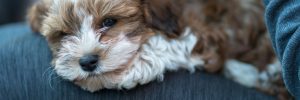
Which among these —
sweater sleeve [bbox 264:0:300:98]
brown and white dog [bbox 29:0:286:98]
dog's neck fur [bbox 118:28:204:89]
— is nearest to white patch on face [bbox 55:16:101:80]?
brown and white dog [bbox 29:0:286:98]

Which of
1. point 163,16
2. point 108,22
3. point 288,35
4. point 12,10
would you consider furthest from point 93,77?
point 12,10

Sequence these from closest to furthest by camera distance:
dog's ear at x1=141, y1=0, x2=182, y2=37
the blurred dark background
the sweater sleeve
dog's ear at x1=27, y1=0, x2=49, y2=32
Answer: the sweater sleeve < dog's ear at x1=141, y1=0, x2=182, y2=37 < dog's ear at x1=27, y1=0, x2=49, y2=32 < the blurred dark background

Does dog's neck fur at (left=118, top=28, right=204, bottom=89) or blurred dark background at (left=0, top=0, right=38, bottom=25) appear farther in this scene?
blurred dark background at (left=0, top=0, right=38, bottom=25)

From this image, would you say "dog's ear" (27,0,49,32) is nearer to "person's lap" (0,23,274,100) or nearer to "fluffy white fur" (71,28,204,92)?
"person's lap" (0,23,274,100)

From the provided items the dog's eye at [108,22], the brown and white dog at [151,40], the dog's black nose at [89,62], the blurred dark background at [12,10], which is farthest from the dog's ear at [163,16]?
the blurred dark background at [12,10]

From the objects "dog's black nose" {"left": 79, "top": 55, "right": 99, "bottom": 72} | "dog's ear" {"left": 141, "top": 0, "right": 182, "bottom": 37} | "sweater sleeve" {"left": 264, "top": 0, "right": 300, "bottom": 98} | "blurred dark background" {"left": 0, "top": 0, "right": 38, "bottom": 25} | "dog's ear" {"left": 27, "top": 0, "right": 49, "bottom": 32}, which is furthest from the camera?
"blurred dark background" {"left": 0, "top": 0, "right": 38, "bottom": 25}
